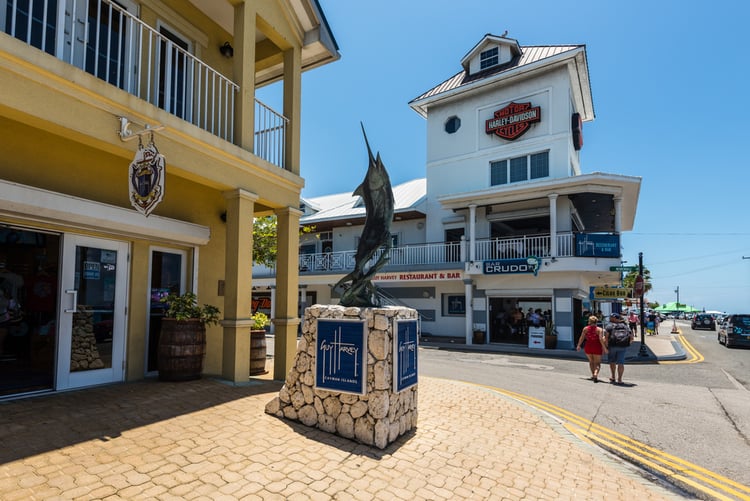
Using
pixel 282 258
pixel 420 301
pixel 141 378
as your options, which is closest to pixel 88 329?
pixel 141 378

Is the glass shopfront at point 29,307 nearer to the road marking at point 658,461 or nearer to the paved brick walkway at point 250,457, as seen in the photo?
the paved brick walkway at point 250,457

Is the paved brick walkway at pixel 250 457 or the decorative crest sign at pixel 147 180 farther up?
the decorative crest sign at pixel 147 180

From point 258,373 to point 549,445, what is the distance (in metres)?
5.02

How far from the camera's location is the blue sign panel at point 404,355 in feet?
16.0

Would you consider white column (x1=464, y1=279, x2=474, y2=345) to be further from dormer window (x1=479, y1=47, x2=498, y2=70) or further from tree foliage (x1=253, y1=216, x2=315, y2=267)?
dormer window (x1=479, y1=47, x2=498, y2=70)

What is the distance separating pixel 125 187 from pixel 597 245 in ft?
52.5

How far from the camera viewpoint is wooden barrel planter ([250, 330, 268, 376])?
7.80 metres

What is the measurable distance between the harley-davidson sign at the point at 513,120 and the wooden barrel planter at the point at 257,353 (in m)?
17.0

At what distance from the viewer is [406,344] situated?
206 inches

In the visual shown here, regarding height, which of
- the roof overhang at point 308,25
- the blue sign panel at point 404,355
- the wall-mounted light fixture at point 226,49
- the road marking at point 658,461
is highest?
the roof overhang at point 308,25

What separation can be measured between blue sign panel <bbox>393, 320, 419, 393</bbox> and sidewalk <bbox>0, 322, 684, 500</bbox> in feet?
2.06

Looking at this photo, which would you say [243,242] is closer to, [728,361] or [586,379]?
[586,379]

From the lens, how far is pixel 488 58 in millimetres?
22406

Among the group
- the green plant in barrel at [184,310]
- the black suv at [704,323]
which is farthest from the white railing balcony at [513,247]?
the black suv at [704,323]
